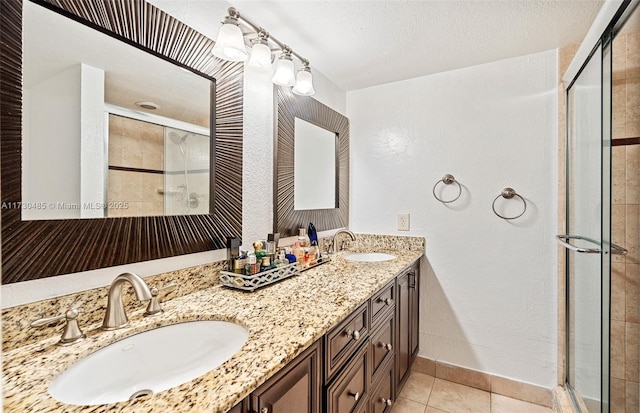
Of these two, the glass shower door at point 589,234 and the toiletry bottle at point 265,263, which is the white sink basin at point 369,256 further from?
the glass shower door at point 589,234

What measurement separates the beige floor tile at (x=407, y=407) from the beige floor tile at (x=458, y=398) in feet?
0.24

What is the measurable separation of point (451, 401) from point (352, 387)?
1.10 metres

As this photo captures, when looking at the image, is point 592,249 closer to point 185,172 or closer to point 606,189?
point 606,189

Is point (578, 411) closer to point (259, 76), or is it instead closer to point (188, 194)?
point (188, 194)

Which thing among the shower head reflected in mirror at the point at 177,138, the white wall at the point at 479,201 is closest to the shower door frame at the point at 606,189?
the white wall at the point at 479,201

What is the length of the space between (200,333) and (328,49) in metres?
1.61

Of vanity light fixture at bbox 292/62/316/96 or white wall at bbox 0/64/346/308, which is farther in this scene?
vanity light fixture at bbox 292/62/316/96

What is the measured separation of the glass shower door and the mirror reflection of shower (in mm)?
1665

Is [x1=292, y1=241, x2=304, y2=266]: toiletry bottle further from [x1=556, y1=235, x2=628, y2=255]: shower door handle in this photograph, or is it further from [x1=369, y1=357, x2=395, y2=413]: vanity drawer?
[x1=556, y1=235, x2=628, y2=255]: shower door handle

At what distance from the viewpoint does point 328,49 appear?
5.88 feet

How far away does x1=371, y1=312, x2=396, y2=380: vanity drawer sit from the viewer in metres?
1.37

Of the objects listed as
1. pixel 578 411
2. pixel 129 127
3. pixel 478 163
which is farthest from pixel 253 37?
pixel 578 411

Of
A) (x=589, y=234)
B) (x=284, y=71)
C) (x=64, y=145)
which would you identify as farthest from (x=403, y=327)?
(x=64, y=145)

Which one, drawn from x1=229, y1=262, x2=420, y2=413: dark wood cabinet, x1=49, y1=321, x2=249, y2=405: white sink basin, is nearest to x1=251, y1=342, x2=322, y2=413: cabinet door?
x1=229, y1=262, x2=420, y2=413: dark wood cabinet
